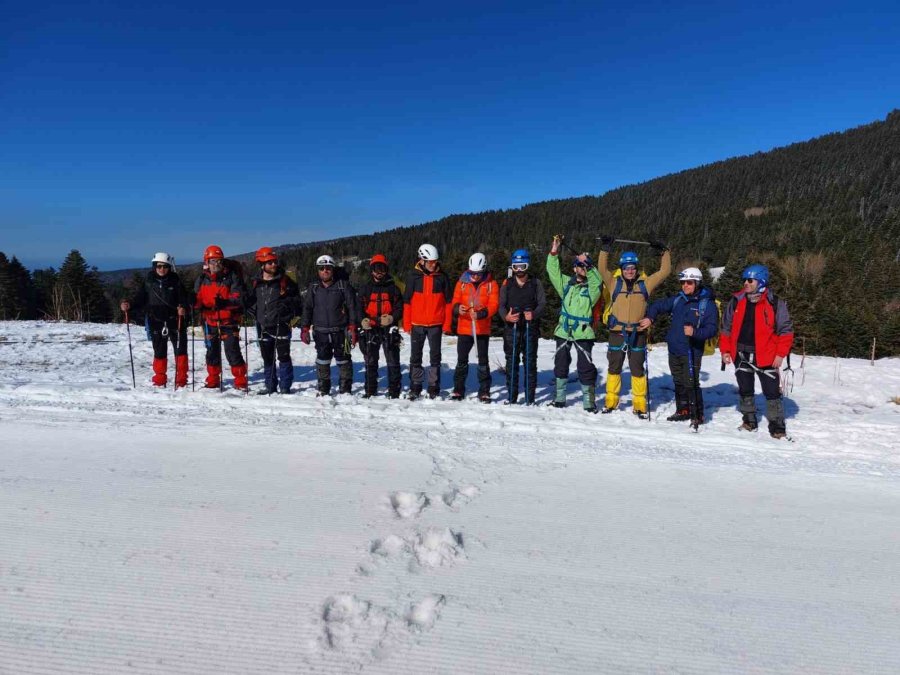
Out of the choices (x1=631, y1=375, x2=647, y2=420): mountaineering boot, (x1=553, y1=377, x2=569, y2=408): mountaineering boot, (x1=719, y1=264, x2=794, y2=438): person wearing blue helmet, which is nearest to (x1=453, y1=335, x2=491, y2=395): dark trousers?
(x1=553, y1=377, x2=569, y2=408): mountaineering boot

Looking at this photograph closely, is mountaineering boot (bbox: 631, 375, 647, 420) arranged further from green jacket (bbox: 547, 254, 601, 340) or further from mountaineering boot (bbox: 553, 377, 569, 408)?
mountaineering boot (bbox: 553, 377, 569, 408)

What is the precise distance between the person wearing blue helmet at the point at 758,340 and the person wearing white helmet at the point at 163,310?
9.31 meters

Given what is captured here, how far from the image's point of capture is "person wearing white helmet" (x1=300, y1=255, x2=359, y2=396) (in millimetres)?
8305

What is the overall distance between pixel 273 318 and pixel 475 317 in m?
3.50

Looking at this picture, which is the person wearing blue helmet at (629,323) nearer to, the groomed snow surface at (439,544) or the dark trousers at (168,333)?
the groomed snow surface at (439,544)

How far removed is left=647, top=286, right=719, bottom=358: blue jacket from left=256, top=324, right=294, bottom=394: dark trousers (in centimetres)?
609

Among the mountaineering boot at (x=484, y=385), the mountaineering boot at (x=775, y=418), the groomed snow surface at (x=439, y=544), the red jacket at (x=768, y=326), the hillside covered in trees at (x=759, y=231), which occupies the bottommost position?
the groomed snow surface at (x=439, y=544)

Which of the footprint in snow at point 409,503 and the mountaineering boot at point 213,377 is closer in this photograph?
the footprint in snow at point 409,503

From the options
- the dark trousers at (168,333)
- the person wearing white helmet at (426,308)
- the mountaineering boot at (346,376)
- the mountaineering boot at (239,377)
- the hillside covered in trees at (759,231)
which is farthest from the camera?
the hillside covered in trees at (759,231)

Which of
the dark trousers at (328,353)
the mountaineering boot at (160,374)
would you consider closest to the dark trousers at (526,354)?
the dark trousers at (328,353)

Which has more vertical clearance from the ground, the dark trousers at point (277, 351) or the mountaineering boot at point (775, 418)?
the dark trousers at point (277, 351)

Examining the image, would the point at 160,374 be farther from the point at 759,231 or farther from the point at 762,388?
the point at 759,231

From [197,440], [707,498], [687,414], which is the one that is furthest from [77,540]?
[687,414]

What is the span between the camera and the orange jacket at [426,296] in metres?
8.31
